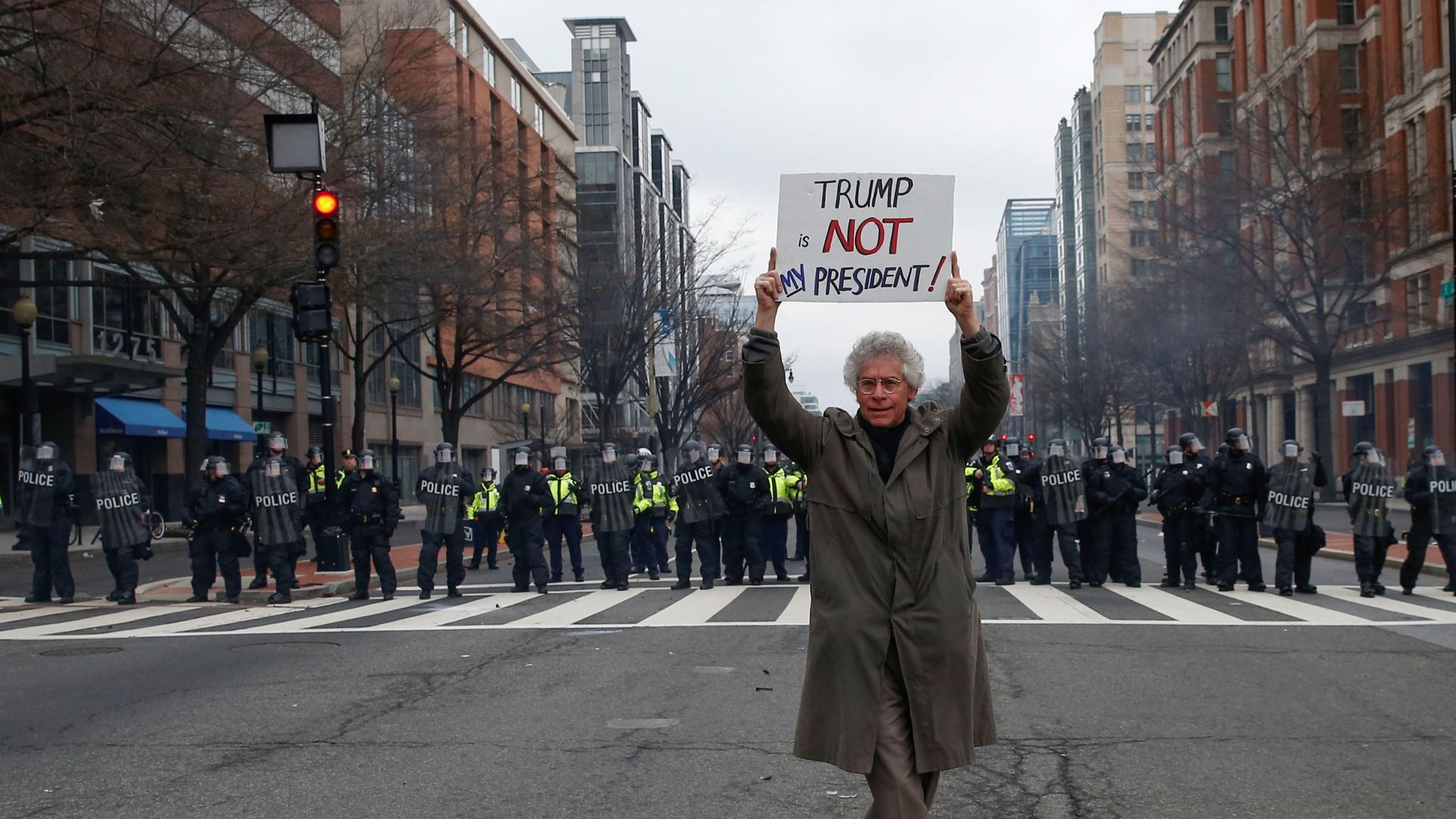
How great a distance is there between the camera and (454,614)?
570 inches

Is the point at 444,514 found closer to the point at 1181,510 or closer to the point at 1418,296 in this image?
the point at 1181,510

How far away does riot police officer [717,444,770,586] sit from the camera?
56.5 feet

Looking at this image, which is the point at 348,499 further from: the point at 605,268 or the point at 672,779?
the point at 605,268

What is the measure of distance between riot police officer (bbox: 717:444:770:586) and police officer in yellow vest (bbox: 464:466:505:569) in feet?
12.5

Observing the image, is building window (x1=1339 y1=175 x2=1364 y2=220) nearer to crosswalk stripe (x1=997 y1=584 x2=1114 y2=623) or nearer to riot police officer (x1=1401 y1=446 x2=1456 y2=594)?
riot police officer (x1=1401 y1=446 x2=1456 y2=594)

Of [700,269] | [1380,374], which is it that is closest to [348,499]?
[700,269]

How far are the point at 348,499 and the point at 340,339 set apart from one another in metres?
30.5

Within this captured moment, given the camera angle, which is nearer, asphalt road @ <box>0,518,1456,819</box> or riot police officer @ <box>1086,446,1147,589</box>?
asphalt road @ <box>0,518,1456,819</box>

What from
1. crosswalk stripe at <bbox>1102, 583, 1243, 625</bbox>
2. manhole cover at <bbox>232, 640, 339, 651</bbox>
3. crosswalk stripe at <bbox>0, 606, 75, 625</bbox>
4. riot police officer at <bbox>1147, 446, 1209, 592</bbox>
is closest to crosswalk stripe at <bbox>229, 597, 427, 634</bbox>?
manhole cover at <bbox>232, 640, 339, 651</bbox>

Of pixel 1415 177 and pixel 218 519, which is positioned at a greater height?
pixel 1415 177

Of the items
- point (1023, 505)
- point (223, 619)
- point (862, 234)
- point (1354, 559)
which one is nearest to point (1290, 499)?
point (1023, 505)

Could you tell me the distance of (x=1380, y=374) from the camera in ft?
171

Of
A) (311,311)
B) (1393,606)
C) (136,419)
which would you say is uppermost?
(311,311)

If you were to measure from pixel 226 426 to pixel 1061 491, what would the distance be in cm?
3312
